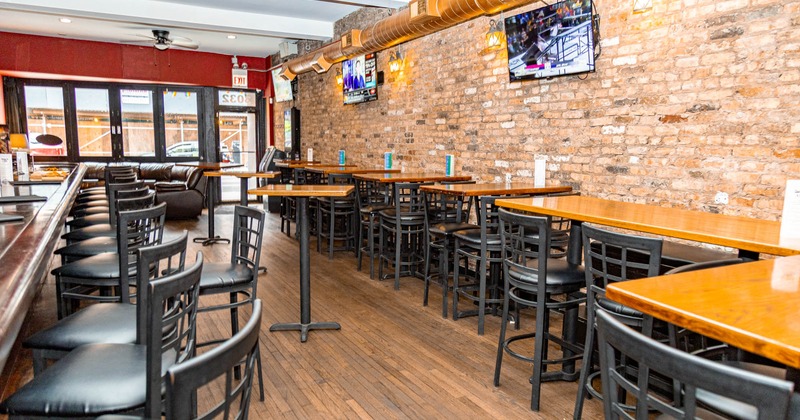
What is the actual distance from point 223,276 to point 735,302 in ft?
7.15

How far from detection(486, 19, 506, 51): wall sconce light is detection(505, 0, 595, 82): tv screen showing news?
0.23 ft

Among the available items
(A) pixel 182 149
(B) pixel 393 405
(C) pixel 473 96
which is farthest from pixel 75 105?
(B) pixel 393 405

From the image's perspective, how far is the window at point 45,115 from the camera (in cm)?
975

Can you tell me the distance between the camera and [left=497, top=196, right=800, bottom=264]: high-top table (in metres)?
2.05

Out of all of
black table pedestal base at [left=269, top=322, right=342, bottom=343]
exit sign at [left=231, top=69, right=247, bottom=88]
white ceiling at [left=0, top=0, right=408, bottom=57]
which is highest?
white ceiling at [left=0, top=0, right=408, bottom=57]

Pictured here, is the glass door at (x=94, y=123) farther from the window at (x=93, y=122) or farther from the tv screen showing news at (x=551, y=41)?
the tv screen showing news at (x=551, y=41)

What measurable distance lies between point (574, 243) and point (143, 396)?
2.36 m

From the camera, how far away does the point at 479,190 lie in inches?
154

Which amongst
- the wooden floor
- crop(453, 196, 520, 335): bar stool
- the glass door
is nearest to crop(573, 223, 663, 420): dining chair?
the wooden floor

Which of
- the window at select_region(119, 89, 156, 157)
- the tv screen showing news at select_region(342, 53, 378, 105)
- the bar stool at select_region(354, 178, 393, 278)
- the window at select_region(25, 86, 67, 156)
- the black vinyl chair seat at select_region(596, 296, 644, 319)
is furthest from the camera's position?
the window at select_region(119, 89, 156, 157)

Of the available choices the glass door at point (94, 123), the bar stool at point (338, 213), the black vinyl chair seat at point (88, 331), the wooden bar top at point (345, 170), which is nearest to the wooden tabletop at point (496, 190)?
the bar stool at point (338, 213)

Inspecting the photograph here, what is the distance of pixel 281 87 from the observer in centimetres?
1046

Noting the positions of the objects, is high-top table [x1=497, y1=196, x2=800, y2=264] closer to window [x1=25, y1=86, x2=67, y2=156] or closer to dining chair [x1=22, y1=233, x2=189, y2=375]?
dining chair [x1=22, y1=233, x2=189, y2=375]

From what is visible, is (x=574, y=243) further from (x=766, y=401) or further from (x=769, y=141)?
(x=766, y=401)
